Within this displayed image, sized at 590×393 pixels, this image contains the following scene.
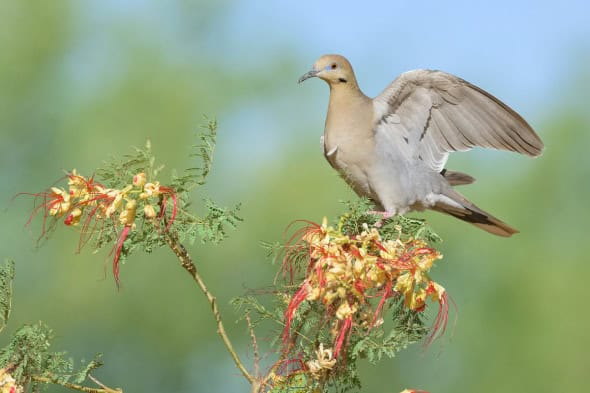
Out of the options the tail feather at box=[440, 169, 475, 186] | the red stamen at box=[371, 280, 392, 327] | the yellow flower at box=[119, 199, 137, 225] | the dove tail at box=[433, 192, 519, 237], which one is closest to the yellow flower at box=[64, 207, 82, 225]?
the yellow flower at box=[119, 199, 137, 225]

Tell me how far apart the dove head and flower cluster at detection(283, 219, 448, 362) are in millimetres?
2439

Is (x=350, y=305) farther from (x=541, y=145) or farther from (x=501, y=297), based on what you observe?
(x=501, y=297)

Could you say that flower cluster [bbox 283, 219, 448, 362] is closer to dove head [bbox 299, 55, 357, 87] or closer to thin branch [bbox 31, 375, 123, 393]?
thin branch [bbox 31, 375, 123, 393]

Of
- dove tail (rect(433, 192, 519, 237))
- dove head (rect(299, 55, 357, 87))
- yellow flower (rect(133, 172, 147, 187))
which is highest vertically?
dove head (rect(299, 55, 357, 87))

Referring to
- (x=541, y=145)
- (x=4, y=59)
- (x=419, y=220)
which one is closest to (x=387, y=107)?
(x=541, y=145)

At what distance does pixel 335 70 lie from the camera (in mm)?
5121

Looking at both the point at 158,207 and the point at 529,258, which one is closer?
the point at 158,207

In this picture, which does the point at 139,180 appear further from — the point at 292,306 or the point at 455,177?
the point at 455,177

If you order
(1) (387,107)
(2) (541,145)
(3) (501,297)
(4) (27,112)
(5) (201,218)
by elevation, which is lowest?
(5) (201,218)

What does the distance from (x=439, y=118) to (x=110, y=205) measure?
9.15 ft

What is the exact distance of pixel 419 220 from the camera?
3111 millimetres

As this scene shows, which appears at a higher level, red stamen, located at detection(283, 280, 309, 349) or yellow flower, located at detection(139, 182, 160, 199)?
yellow flower, located at detection(139, 182, 160, 199)

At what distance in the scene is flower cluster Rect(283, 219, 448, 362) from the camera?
8.30 ft

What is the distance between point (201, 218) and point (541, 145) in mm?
2657
